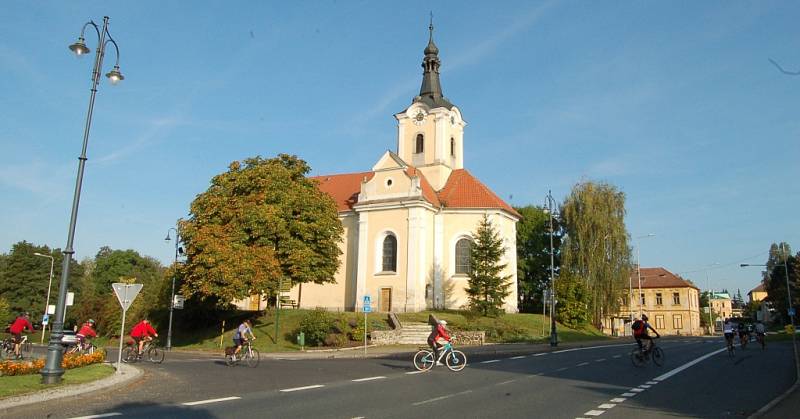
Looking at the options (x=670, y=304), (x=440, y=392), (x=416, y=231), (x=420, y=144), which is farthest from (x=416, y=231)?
(x=670, y=304)

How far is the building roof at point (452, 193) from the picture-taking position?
46312mm

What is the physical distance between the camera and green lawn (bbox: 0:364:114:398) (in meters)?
11.6

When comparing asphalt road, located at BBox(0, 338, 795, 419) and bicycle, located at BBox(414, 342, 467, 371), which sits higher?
bicycle, located at BBox(414, 342, 467, 371)

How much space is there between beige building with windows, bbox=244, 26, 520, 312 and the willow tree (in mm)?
7050

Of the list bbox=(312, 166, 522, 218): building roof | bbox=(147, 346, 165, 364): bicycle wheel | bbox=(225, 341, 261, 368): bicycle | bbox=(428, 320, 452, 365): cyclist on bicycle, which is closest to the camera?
bbox=(428, 320, 452, 365): cyclist on bicycle

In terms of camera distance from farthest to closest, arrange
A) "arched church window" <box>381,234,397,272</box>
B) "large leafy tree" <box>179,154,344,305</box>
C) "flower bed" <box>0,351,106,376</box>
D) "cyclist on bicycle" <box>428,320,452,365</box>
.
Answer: "arched church window" <box>381,234,397,272</box> < "large leafy tree" <box>179,154,344,305</box> < "cyclist on bicycle" <box>428,320,452,365</box> < "flower bed" <box>0,351,106,376</box>

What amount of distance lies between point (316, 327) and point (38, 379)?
59.2 ft

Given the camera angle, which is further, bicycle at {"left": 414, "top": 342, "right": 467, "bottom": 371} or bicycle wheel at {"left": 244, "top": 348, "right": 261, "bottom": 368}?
bicycle wheel at {"left": 244, "top": 348, "right": 261, "bottom": 368}

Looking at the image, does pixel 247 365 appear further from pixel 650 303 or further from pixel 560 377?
pixel 650 303

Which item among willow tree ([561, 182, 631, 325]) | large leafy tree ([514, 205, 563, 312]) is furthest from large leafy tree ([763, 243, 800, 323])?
large leafy tree ([514, 205, 563, 312])

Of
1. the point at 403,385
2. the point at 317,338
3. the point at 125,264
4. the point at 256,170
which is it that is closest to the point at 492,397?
the point at 403,385

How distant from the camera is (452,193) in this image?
47844 mm

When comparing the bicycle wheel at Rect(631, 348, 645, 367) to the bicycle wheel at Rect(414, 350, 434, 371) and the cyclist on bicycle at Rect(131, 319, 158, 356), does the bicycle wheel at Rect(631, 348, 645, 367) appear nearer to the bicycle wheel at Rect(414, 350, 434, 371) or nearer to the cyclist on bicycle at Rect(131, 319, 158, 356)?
the bicycle wheel at Rect(414, 350, 434, 371)

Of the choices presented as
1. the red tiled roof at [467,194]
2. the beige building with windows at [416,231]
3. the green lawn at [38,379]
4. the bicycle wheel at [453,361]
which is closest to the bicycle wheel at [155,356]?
the green lawn at [38,379]
